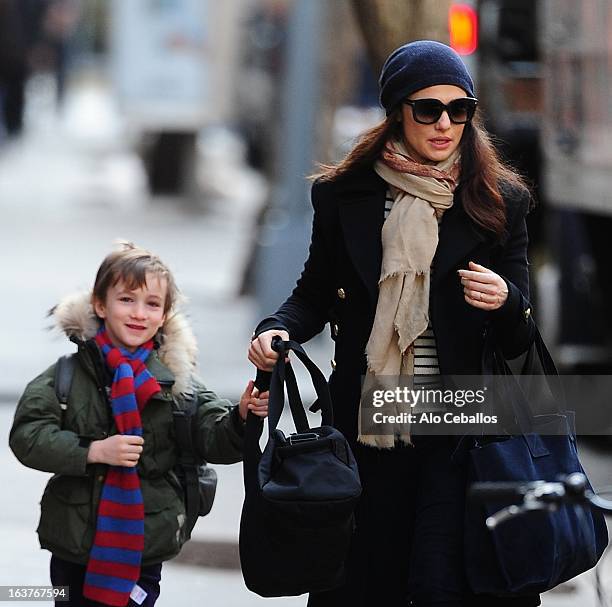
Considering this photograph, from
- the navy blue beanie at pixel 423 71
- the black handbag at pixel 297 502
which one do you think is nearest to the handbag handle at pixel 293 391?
the black handbag at pixel 297 502

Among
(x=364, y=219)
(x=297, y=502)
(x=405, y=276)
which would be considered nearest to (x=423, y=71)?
(x=364, y=219)

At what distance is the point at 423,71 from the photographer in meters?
4.14

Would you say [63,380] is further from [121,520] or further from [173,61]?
[173,61]

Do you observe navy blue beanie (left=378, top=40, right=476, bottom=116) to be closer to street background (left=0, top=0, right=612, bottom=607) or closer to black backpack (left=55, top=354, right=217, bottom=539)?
black backpack (left=55, top=354, right=217, bottom=539)

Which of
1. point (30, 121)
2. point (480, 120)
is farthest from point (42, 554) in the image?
point (30, 121)

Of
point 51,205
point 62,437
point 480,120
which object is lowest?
point 51,205

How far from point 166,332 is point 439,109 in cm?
104

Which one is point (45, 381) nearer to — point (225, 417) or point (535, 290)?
Answer: point (225, 417)

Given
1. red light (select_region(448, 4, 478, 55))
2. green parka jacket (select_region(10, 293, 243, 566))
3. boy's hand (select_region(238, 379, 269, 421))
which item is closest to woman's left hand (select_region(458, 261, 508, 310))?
boy's hand (select_region(238, 379, 269, 421))

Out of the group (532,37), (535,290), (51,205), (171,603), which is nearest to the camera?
(171,603)

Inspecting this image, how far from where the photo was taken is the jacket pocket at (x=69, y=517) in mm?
4336

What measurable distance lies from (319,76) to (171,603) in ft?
20.3

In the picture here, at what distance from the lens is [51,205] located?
2098cm

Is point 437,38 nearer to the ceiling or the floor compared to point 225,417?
nearer to the ceiling
